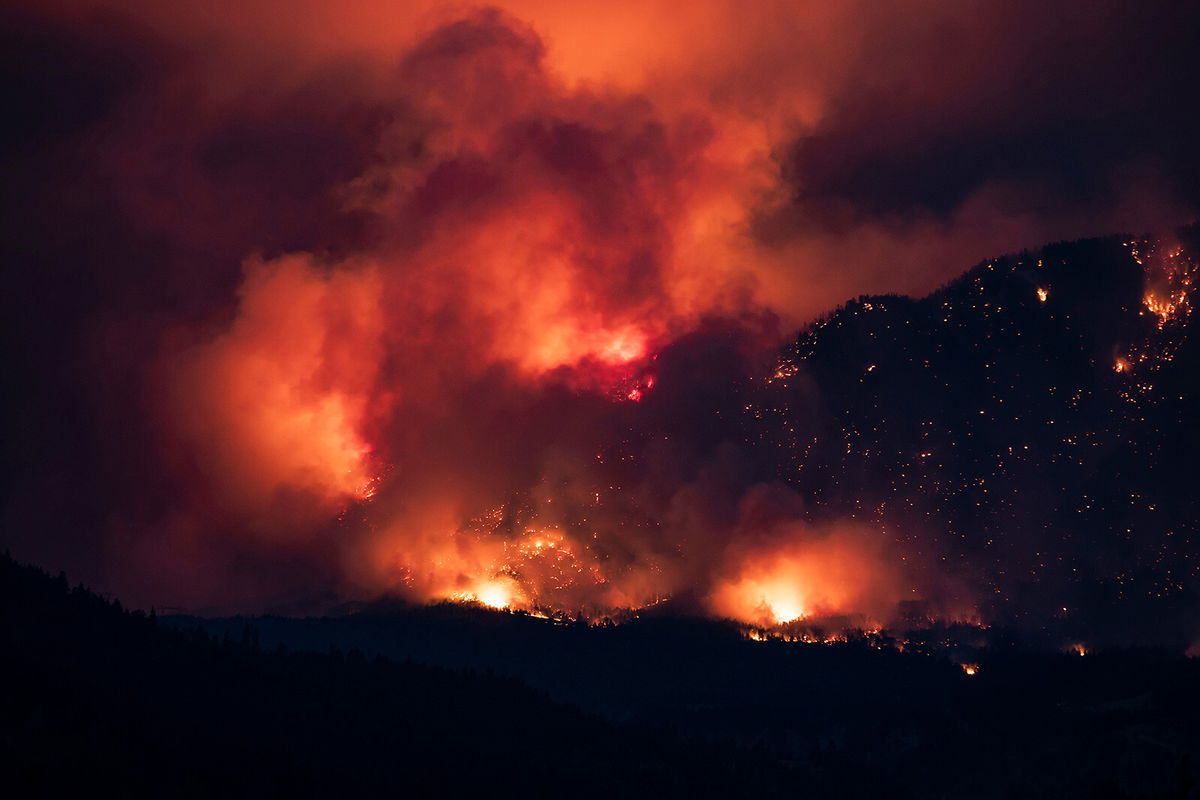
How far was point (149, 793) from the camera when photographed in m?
198

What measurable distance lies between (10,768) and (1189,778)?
146881 mm

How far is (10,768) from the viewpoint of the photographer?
192875 mm

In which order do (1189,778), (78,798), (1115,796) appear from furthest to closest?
(78,798) → (1115,796) → (1189,778)

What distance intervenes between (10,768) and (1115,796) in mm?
138621

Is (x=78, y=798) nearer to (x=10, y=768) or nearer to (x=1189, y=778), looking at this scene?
(x=10, y=768)

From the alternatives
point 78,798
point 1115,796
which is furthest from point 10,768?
point 1115,796

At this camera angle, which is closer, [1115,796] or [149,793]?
[1115,796]

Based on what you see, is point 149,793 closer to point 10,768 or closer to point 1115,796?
point 10,768

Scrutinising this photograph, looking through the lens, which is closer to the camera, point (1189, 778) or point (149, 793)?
point (1189, 778)

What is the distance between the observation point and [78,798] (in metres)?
192

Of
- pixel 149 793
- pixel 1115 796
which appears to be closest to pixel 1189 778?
pixel 1115 796

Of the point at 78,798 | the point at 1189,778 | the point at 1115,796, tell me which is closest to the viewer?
the point at 1189,778

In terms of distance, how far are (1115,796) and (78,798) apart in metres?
130

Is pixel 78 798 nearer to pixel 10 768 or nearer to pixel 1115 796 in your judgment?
pixel 10 768
